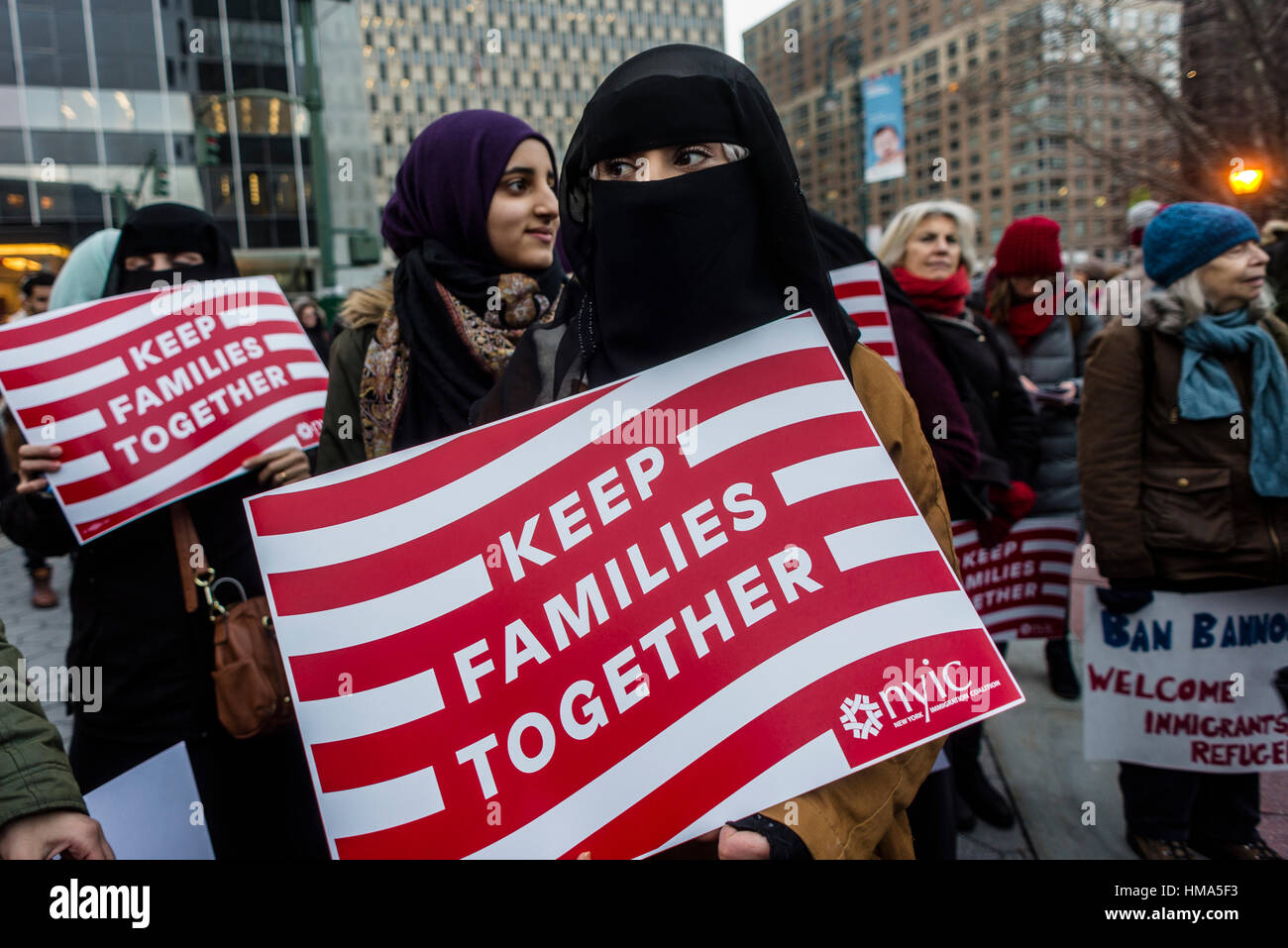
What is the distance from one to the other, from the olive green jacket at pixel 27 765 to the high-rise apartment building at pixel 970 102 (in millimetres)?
3165

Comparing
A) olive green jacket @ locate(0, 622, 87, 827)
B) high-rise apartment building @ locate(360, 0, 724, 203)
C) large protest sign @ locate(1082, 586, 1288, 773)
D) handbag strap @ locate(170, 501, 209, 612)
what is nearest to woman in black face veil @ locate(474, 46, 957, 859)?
olive green jacket @ locate(0, 622, 87, 827)

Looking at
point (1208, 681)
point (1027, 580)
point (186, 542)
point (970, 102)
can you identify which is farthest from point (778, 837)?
point (970, 102)

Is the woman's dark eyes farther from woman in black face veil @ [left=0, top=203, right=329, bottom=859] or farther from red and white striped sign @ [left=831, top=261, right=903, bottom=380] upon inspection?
woman in black face veil @ [left=0, top=203, right=329, bottom=859]

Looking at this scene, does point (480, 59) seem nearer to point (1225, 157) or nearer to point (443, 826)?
point (1225, 157)

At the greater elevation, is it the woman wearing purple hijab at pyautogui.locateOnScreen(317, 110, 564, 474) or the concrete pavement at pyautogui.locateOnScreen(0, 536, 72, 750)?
the woman wearing purple hijab at pyautogui.locateOnScreen(317, 110, 564, 474)

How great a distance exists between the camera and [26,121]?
87.1 ft

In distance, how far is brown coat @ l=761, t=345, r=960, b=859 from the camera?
3.36ft

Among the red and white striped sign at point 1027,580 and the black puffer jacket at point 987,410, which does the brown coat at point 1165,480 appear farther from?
the red and white striped sign at point 1027,580

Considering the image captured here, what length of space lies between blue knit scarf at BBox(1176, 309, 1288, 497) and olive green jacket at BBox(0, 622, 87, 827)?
9.53 feet

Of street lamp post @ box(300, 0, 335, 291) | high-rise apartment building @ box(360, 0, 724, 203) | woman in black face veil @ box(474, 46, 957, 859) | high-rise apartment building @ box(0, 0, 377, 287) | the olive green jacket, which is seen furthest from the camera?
high-rise apartment building @ box(360, 0, 724, 203)

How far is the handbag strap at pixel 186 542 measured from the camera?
2.05m

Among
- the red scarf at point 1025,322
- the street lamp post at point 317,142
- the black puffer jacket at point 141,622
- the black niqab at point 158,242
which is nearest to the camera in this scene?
the black puffer jacket at point 141,622

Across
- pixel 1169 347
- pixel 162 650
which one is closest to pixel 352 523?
pixel 162 650

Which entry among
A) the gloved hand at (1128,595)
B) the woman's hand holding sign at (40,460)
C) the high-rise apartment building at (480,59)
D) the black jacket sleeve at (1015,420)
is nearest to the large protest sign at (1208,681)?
the gloved hand at (1128,595)
